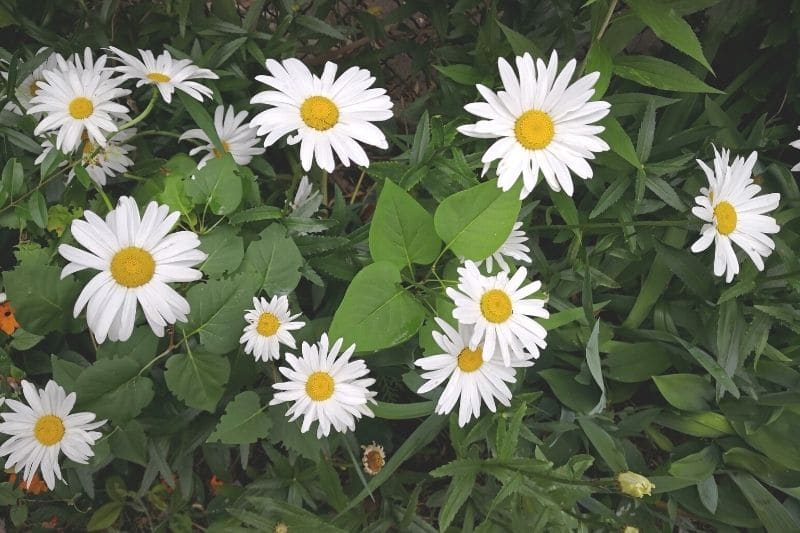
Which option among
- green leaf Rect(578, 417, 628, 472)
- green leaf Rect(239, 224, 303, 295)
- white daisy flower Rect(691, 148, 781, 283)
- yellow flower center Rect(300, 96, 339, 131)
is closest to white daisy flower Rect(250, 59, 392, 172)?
yellow flower center Rect(300, 96, 339, 131)

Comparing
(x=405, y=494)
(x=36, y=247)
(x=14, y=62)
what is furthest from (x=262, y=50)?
(x=405, y=494)

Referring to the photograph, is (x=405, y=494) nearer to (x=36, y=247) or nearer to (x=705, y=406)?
(x=705, y=406)

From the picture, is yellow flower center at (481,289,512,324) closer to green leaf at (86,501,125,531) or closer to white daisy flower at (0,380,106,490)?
white daisy flower at (0,380,106,490)

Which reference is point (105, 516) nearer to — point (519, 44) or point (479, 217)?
point (479, 217)

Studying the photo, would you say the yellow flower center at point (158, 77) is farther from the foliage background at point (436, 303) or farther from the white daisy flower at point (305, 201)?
the white daisy flower at point (305, 201)

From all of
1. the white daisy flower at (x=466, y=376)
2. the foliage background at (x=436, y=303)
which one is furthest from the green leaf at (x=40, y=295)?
the white daisy flower at (x=466, y=376)

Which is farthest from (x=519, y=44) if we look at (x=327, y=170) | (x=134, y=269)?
(x=134, y=269)
